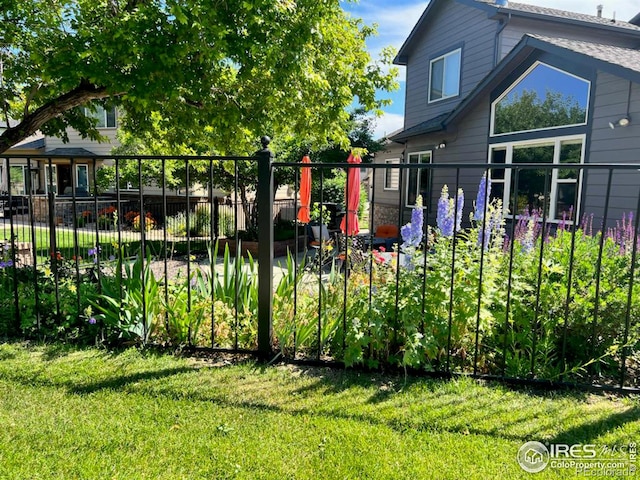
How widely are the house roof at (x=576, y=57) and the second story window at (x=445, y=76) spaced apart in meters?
2.29

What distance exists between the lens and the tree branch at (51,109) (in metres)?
4.65

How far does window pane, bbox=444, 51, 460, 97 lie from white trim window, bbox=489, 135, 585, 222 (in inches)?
121

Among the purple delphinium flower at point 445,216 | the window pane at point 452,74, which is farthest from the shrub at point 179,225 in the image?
the purple delphinium flower at point 445,216

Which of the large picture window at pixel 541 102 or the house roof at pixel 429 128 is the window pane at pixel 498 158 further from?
the house roof at pixel 429 128

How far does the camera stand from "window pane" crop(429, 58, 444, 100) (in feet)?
41.2

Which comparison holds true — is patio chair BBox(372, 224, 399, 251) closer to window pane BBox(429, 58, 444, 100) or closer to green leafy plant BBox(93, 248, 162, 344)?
window pane BBox(429, 58, 444, 100)

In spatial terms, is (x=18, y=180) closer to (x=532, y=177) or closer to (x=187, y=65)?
(x=187, y=65)

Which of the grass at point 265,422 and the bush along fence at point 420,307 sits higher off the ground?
the bush along fence at point 420,307

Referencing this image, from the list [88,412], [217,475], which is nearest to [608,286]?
[217,475]

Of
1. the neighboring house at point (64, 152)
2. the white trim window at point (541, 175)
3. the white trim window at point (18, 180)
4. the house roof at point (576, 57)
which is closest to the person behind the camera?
the house roof at point (576, 57)

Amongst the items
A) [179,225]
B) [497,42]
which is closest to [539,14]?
[497,42]

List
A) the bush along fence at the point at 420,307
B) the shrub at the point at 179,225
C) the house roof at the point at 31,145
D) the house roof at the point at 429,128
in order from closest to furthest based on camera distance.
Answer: the bush along fence at the point at 420,307, the house roof at the point at 429,128, the shrub at the point at 179,225, the house roof at the point at 31,145
